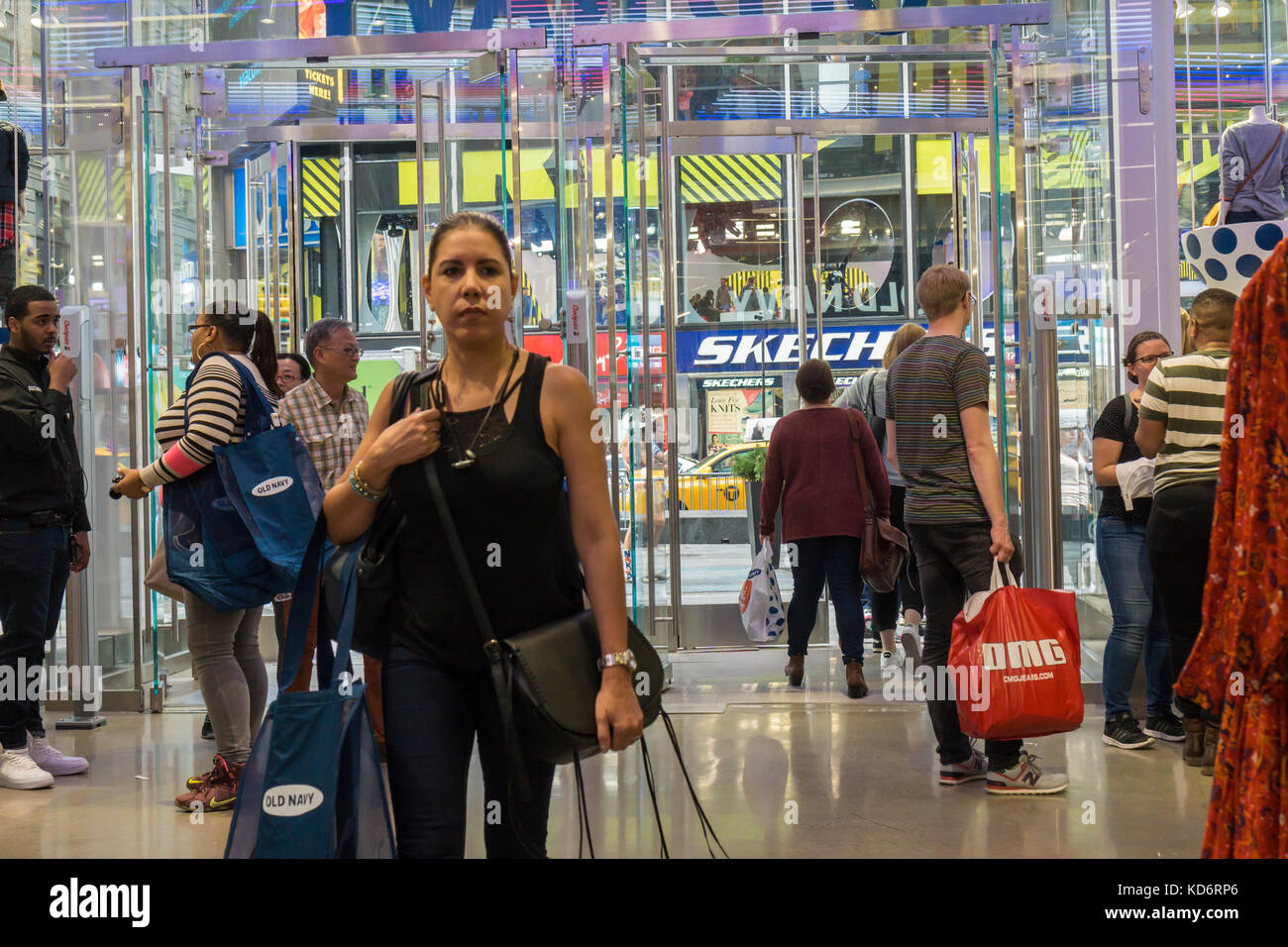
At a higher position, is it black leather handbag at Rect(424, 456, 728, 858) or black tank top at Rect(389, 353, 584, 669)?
black tank top at Rect(389, 353, 584, 669)

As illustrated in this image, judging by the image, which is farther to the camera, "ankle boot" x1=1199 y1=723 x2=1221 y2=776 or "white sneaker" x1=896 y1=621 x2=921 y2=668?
"white sneaker" x1=896 y1=621 x2=921 y2=668

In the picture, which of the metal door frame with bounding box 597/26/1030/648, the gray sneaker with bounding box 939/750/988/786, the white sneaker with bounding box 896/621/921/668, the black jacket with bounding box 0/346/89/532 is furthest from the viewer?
the white sneaker with bounding box 896/621/921/668

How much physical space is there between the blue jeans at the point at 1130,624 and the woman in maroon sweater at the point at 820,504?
1.28 m

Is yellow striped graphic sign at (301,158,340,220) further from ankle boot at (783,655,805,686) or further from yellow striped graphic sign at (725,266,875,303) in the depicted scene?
ankle boot at (783,655,805,686)

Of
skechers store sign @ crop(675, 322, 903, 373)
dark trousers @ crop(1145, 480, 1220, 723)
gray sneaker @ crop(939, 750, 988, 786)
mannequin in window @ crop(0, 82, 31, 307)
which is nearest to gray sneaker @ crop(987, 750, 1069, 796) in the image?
gray sneaker @ crop(939, 750, 988, 786)

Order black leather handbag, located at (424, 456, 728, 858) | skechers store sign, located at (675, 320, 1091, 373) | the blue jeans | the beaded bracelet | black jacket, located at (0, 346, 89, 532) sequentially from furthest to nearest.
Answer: skechers store sign, located at (675, 320, 1091, 373)
the blue jeans
black jacket, located at (0, 346, 89, 532)
the beaded bracelet
black leather handbag, located at (424, 456, 728, 858)

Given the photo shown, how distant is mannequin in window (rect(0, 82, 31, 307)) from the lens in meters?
4.82

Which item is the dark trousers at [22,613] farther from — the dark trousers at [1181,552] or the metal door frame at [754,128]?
the dark trousers at [1181,552]

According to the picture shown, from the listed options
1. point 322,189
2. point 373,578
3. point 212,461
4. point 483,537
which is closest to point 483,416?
point 483,537

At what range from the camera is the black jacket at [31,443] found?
442cm

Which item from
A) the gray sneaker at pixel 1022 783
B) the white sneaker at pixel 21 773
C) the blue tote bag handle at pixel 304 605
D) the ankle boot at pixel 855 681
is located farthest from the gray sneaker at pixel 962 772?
the white sneaker at pixel 21 773

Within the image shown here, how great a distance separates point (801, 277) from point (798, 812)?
4156mm

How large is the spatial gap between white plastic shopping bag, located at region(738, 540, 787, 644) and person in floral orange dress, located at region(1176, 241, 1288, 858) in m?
4.31
